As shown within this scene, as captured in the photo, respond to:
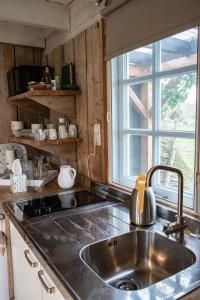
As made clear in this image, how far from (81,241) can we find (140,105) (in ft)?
2.98

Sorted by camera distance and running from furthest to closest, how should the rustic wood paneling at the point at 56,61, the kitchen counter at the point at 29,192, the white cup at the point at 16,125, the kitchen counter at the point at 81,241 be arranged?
1. the white cup at the point at 16,125
2. the rustic wood paneling at the point at 56,61
3. the kitchen counter at the point at 29,192
4. the kitchen counter at the point at 81,241

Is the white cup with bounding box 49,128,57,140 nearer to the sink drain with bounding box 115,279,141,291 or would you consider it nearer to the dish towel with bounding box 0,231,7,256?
the dish towel with bounding box 0,231,7,256

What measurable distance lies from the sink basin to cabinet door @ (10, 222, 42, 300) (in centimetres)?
26

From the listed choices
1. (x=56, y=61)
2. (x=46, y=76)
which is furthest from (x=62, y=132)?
(x=56, y=61)

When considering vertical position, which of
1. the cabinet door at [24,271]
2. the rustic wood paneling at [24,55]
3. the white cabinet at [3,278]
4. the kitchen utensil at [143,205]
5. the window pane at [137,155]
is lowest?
the white cabinet at [3,278]

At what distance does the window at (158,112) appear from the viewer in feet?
4.33

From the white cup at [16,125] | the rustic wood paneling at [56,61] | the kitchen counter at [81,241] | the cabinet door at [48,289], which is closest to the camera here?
the kitchen counter at [81,241]

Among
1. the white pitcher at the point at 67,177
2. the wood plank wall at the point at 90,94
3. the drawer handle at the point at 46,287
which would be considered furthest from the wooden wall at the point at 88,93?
the drawer handle at the point at 46,287

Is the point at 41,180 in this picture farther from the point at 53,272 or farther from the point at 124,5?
the point at 124,5

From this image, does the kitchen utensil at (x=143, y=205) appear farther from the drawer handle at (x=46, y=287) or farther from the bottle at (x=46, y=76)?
the bottle at (x=46, y=76)

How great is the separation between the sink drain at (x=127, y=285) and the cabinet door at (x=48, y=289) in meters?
0.27

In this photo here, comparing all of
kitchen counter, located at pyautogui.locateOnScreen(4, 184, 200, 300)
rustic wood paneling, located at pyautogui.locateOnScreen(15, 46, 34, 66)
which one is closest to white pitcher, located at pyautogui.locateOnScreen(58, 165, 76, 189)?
kitchen counter, located at pyautogui.locateOnScreen(4, 184, 200, 300)

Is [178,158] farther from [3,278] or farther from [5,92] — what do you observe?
[5,92]

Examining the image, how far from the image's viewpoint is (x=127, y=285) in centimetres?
107
